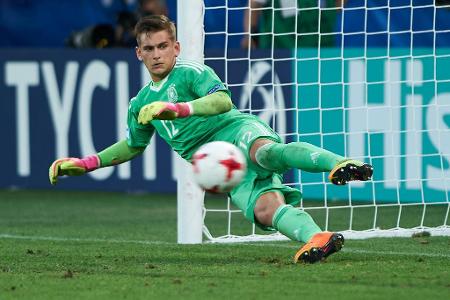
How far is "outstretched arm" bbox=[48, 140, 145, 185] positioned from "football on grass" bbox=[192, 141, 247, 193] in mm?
1024

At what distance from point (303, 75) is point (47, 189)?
10.7 feet

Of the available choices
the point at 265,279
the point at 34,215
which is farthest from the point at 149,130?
the point at 34,215

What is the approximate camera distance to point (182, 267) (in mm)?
7141

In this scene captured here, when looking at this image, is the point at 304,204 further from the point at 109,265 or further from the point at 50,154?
the point at 109,265

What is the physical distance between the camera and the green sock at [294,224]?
7047mm

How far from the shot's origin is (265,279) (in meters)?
6.47

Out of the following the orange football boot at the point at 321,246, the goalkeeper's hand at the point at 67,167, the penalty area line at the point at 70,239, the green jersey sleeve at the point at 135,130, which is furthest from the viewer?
the penalty area line at the point at 70,239

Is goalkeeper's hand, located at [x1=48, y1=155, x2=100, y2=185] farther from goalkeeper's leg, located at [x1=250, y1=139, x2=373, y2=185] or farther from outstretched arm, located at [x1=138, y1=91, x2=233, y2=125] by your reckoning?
goalkeeper's leg, located at [x1=250, y1=139, x2=373, y2=185]

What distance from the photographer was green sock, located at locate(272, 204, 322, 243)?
7047 mm

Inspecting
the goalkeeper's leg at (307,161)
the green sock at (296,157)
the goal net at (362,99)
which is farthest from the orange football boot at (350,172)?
the goal net at (362,99)

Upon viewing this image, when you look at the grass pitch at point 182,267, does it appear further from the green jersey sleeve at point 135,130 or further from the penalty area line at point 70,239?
the green jersey sleeve at point 135,130

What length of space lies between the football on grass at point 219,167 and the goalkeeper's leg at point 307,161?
268 mm

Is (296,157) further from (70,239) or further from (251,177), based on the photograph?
(70,239)

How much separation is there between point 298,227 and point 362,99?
442 centimetres
